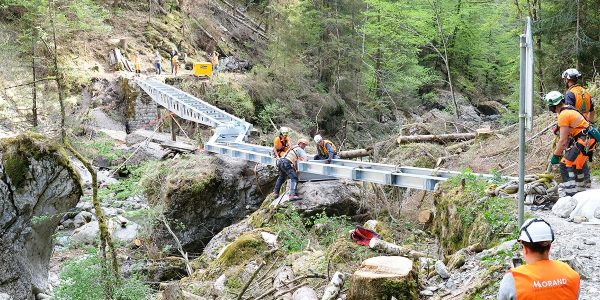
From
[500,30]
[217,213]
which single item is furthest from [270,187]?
[500,30]

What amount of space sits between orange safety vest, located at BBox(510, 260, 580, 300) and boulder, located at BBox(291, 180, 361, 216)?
7.69m

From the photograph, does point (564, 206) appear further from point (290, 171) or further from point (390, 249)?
point (290, 171)

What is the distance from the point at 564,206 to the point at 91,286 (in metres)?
6.51

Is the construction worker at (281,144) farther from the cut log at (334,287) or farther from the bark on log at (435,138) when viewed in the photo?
the cut log at (334,287)

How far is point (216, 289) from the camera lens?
7469 millimetres

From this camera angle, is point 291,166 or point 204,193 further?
point 204,193

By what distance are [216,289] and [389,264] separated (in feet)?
10.4

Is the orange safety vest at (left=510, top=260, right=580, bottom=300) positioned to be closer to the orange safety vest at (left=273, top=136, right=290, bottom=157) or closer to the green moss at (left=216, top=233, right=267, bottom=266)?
the green moss at (left=216, top=233, right=267, bottom=266)

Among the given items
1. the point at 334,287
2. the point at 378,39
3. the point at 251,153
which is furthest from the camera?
the point at 378,39

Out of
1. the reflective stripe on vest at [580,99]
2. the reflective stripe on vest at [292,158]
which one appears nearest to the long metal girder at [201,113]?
the reflective stripe on vest at [292,158]

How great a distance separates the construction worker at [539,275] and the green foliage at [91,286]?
5.80 m

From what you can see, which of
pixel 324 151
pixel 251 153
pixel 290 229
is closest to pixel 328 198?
pixel 324 151

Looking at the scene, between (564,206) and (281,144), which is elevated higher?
(281,144)

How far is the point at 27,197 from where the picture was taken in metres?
9.70
